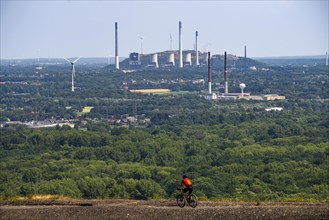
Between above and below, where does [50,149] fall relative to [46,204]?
below

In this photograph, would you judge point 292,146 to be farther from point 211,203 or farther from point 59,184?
point 211,203

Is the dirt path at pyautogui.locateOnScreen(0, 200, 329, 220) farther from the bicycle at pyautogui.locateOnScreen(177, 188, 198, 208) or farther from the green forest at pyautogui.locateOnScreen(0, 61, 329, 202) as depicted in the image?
the green forest at pyautogui.locateOnScreen(0, 61, 329, 202)

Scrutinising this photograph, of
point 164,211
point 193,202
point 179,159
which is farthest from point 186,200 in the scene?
point 179,159

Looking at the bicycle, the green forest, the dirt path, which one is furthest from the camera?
the green forest

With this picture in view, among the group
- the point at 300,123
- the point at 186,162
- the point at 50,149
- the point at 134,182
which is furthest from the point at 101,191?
the point at 300,123

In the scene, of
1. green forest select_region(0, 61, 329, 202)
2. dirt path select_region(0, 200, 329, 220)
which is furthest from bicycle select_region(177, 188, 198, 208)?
green forest select_region(0, 61, 329, 202)

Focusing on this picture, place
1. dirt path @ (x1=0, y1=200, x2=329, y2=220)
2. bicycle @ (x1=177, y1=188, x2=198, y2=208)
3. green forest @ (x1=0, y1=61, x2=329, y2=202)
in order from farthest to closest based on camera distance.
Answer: green forest @ (x1=0, y1=61, x2=329, y2=202)
bicycle @ (x1=177, y1=188, x2=198, y2=208)
dirt path @ (x1=0, y1=200, x2=329, y2=220)

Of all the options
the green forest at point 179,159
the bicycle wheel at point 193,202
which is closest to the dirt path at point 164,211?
the bicycle wheel at point 193,202

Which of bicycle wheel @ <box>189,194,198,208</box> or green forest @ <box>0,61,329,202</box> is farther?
A: green forest @ <box>0,61,329,202</box>

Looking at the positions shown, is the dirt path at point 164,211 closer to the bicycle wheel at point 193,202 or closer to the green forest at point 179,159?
the bicycle wheel at point 193,202
